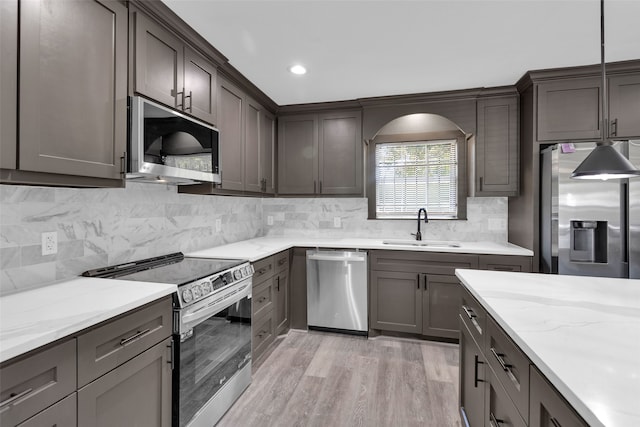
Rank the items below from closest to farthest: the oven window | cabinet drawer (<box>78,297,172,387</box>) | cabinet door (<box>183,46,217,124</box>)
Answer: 1. cabinet drawer (<box>78,297,172,387</box>)
2. the oven window
3. cabinet door (<box>183,46,217,124</box>)

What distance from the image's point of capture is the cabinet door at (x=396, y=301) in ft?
9.99

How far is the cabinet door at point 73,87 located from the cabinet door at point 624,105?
144 inches

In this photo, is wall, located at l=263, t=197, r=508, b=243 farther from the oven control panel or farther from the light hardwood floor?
the oven control panel

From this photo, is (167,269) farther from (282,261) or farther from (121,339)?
(282,261)

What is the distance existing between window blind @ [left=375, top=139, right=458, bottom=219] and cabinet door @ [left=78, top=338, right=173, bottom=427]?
2.82m

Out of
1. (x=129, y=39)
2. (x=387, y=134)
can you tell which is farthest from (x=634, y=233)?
(x=129, y=39)

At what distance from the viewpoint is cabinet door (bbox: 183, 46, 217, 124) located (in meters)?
2.12

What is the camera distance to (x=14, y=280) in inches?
56.6

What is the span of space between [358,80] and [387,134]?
3.32ft

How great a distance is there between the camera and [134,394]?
134 centimetres

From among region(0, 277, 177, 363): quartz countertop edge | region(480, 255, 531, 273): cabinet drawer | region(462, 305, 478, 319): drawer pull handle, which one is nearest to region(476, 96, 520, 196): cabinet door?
region(480, 255, 531, 273): cabinet drawer

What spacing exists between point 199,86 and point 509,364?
2.42 m

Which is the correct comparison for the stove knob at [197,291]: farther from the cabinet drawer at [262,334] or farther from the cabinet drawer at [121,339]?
the cabinet drawer at [262,334]

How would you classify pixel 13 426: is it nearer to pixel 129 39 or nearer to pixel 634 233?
pixel 129 39
